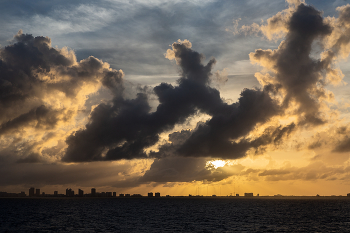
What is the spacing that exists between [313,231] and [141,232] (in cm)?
5863

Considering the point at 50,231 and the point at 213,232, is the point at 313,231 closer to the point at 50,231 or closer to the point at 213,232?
the point at 213,232

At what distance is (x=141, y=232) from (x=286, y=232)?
159 ft

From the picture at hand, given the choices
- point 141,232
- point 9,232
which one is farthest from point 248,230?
point 9,232

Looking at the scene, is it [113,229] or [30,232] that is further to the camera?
[113,229]

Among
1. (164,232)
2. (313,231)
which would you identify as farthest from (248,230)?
(164,232)

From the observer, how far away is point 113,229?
4424 inches

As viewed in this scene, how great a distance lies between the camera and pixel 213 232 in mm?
104938

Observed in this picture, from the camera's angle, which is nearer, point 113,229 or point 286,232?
point 286,232

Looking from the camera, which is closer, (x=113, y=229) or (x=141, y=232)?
(x=141, y=232)

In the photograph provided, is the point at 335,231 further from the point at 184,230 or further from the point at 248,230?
the point at 184,230

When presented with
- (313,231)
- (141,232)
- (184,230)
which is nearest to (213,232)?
(184,230)

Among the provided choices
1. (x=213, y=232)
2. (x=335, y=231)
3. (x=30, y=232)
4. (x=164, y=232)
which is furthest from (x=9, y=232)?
(x=335, y=231)

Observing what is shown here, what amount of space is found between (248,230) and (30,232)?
243 feet

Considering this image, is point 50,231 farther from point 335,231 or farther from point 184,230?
point 335,231
